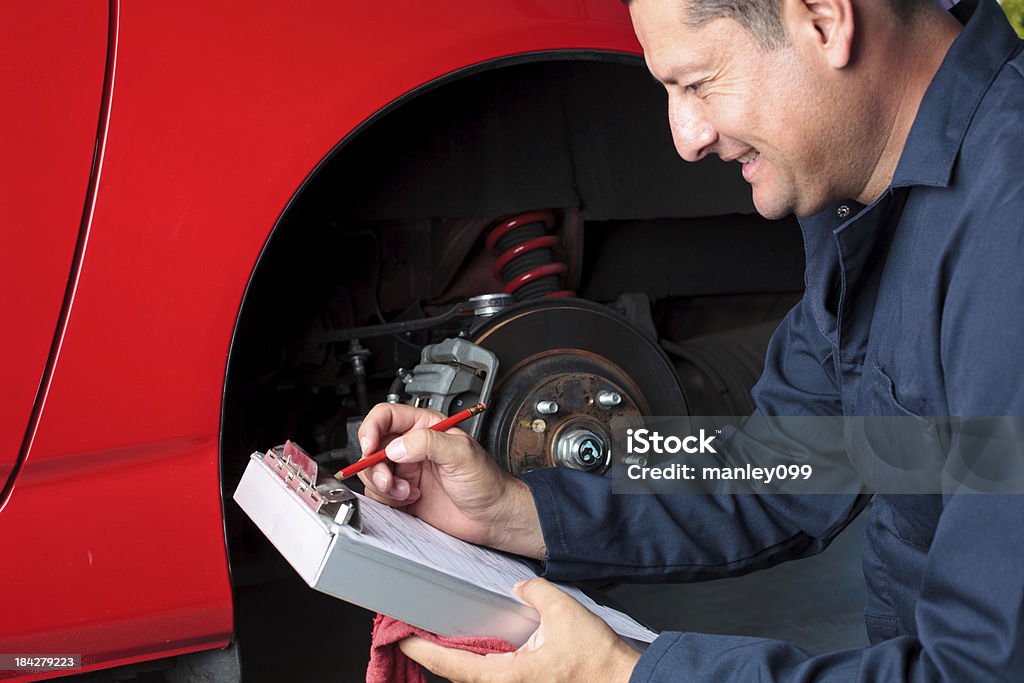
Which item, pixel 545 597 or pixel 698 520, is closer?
pixel 545 597

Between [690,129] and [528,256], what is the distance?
686 millimetres

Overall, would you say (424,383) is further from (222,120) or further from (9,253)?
(9,253)

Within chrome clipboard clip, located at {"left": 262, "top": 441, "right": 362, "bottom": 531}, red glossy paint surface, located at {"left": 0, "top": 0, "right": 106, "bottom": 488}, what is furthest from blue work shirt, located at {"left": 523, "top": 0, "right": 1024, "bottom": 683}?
red glossy paint surface, located at {"left": 0, "top": 0, "right": 106, "bottom": 488}

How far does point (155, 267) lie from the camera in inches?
48.1

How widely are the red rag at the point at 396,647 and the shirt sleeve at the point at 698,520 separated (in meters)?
0.23

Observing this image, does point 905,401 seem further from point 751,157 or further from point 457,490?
point 457,490

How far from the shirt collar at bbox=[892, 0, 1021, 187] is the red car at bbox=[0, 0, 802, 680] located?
583 millimetres

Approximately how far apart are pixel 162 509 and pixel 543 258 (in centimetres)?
72

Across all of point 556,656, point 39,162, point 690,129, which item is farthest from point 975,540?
point 39,162

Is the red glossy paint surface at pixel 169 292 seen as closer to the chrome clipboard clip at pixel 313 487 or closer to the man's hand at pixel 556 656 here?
the chrome clipboard clip at pixel 313 487

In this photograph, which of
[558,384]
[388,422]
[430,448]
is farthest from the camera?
[558,384]

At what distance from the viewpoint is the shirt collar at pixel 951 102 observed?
0.93 metres

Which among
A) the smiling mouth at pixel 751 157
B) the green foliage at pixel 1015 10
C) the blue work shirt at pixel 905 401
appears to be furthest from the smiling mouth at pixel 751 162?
the green foliage at pixel 1015 10

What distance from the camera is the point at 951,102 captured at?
94cm
